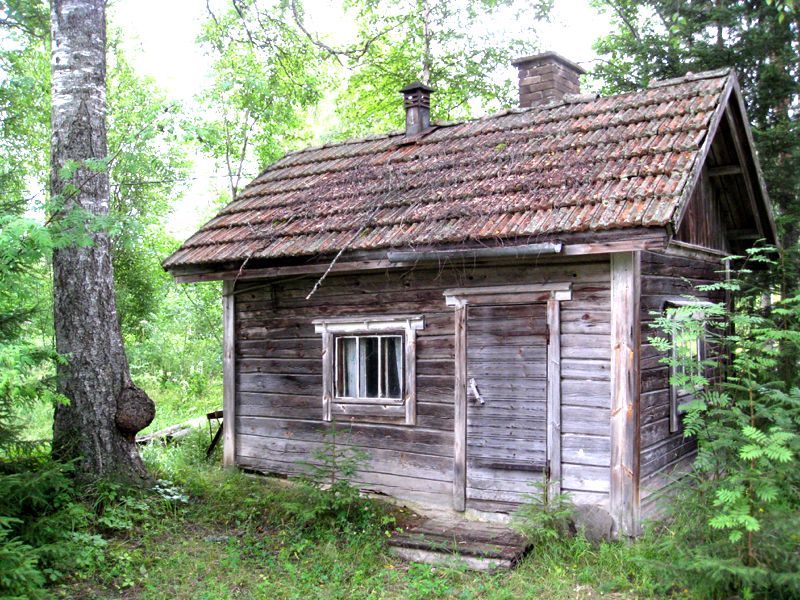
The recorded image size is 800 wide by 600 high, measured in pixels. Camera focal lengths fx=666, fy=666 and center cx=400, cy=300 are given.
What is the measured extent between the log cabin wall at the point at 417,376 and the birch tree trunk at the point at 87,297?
1.75 m

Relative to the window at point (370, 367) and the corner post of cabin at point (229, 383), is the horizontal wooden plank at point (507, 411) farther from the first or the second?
the corner post of cabin at point (229, 383)

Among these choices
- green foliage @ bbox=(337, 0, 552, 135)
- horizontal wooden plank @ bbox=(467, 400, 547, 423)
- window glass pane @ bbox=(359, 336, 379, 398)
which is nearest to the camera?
horizontal wooden plank @ bbox=(467, 400, 547, 423)

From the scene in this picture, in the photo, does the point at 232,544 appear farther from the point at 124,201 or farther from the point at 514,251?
the point at 124,201

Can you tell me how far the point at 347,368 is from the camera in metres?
8.08

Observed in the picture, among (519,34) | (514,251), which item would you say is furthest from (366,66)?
(514,251)

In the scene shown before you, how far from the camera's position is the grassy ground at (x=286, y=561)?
539 cm

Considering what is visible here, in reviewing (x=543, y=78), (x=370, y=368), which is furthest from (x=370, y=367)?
(x=543, y=78)

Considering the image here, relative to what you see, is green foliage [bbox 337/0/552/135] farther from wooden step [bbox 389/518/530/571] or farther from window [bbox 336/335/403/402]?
wooden step [bbox 389/518/530/571]

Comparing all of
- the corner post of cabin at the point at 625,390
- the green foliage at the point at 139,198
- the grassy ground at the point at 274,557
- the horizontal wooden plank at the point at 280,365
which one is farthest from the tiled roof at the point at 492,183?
the green foliage at the point at 139,198

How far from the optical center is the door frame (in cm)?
646

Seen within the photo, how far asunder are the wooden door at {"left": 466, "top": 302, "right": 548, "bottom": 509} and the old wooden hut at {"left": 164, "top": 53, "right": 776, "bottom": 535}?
2 centimetres

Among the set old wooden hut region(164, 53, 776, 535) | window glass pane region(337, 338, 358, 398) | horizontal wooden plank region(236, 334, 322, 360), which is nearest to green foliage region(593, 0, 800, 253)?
old wooden hut region(164, 53, 776, 535)

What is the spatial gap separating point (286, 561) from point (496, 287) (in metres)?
3.35

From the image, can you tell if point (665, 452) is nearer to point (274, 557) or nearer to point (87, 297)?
point (274, 557)
